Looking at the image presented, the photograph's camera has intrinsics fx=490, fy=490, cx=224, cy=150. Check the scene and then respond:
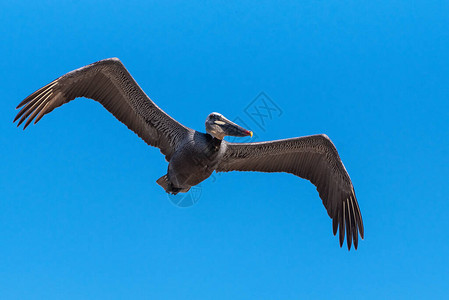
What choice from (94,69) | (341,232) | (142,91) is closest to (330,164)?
(341,232)

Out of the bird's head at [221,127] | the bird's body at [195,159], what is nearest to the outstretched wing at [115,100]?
the bird's body at [195,159]

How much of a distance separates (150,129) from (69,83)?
79.3 inches

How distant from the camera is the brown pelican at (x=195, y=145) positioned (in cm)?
1039

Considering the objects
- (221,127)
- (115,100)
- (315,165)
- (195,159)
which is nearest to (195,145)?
(195,159)

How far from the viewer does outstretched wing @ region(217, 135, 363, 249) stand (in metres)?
11.2

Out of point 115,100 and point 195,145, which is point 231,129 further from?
point 115,100

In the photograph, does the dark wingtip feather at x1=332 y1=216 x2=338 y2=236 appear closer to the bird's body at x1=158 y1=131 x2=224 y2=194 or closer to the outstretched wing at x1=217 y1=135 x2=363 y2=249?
the outstretched wing at x1=217 y1=135 x2=363 y2=249

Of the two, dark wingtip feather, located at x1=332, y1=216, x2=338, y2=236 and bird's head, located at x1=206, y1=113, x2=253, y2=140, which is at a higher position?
bird's head, located at x1=206, y1=113, x2=253, y2=140

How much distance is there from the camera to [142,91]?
10828 millimetres

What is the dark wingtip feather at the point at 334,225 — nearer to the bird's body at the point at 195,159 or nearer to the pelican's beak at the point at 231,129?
the bird's body at the point at 195,159

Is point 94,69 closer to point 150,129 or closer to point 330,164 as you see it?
point 150,129

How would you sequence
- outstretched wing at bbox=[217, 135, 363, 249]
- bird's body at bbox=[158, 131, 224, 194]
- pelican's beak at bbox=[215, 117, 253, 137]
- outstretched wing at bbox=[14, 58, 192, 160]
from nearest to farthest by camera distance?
1. pelican's beak at bbox=[215, 117, 253, 137]
2. bird's body at bbox=[158, 131, 224, 194]
3. outstretched wing at bbox=[14, 58, 192, 160]
4. outstretched wing at bbox=[217, 135, 363, 249]

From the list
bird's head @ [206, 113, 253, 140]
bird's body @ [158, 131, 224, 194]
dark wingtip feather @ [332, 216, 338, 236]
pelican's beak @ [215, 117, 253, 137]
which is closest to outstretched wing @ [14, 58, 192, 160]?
bird's body @ [158, 131, 224, 194]

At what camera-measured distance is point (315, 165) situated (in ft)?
38.4
